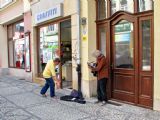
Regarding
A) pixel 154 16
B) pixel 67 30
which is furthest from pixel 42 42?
pixel 154 16

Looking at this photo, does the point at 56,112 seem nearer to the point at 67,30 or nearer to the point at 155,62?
the point at 155,62

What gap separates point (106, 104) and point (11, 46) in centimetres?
1127

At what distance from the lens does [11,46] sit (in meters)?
18.1

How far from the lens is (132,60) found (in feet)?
26.0

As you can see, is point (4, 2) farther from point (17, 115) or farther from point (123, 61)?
point (17, 115)

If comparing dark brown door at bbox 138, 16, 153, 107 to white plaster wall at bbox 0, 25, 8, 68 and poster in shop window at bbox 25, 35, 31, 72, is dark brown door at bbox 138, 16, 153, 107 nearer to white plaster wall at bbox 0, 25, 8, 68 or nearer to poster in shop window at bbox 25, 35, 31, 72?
poster in shop window at bbox 25, 35, 31, 72

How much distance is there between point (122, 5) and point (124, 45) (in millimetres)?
1150

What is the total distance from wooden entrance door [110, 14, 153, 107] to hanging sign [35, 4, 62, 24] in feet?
9.26

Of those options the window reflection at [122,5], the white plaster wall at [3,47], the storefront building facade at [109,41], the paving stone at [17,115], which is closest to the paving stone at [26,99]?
the paving stone at [17,115]

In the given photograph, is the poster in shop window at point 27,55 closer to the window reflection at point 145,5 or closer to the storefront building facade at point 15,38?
the storefront building facade at point 15,38

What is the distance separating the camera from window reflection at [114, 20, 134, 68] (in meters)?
8.02

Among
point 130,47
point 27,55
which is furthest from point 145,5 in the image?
point 27,55

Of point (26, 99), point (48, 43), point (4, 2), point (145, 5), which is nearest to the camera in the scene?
point (145, 5)

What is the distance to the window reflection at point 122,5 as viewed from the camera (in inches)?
313
